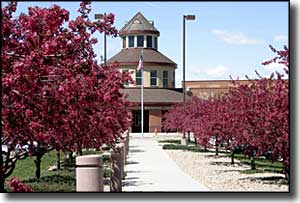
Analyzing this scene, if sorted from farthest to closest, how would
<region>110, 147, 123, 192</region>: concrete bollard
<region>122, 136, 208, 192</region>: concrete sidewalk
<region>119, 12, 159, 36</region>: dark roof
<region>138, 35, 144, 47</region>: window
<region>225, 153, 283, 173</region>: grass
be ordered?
1. <region>138, 35, 144, 47</region>: window
2. <region>225, 153, 283, 173</region>: grass
3. <region>122, 136, 208, 192</region>: concrete sidewalk
4. <region>119, 12, 159, 36</region>: dark roof
5. <region>110, 147, 123, 192</region>: concrete bollard

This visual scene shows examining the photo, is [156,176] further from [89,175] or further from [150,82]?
[150,82]

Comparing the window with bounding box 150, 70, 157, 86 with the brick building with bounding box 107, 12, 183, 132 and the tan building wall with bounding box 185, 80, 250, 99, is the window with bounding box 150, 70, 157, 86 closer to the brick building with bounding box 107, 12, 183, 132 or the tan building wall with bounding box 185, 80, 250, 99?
the brick building with bounding box 107, 12, 183, 132

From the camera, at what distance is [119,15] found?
5.92 meters

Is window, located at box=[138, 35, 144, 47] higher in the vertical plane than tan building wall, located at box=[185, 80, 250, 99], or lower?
higher

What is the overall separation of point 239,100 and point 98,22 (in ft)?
12.6

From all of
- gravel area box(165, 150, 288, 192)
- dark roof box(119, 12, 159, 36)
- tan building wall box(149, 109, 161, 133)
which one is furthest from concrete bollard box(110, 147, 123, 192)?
tan building wall box(149, 109, 161, 133)

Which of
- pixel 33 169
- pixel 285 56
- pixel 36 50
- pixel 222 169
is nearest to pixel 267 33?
pixel 285 56

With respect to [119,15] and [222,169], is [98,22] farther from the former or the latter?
[222,169]

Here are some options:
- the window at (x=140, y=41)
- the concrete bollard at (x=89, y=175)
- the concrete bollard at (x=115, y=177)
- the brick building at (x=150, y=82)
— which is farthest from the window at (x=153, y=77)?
the concrete bollard at (x=89, y=175)

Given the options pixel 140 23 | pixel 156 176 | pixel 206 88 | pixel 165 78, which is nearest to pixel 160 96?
pixel 206 88

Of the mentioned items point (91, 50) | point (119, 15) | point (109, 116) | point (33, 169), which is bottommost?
point (33, 169)

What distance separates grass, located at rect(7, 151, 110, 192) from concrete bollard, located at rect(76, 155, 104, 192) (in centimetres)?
68

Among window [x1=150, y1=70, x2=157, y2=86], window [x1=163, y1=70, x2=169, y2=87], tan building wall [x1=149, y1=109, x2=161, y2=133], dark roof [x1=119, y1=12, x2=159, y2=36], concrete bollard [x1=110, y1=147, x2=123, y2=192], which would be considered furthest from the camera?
tan building wall [x1=149, y1=109, x2=161, y2=133]

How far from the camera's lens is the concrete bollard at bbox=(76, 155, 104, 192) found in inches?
211
